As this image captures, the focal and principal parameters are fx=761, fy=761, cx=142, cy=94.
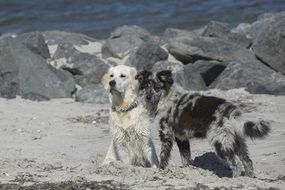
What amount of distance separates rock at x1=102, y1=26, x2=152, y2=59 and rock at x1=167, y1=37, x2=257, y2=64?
159 cm

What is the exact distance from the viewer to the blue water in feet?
88.8

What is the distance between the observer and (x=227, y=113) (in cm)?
A: 859

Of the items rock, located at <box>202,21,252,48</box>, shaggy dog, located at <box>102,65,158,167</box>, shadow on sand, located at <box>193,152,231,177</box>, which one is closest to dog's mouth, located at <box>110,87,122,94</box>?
shaggy dog, located at <box>102,65,158,167</box>

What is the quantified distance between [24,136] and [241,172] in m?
3.93

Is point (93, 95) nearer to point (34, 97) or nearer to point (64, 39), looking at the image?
point (34, 97)

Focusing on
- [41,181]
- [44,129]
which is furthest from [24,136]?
[41,181]

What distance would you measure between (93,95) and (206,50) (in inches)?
161

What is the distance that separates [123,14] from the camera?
29375mm

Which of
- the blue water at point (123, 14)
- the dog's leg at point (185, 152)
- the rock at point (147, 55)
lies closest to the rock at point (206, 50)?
the rock at point (147, 55)

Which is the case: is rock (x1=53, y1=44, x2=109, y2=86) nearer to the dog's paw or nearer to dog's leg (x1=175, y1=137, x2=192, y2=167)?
the dog's paw

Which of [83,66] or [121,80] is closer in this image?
[121,80]

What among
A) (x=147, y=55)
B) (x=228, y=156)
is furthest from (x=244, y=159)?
(x=147, y=55)

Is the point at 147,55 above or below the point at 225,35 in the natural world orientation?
below

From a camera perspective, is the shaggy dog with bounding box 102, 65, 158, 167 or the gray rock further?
the gray rock
